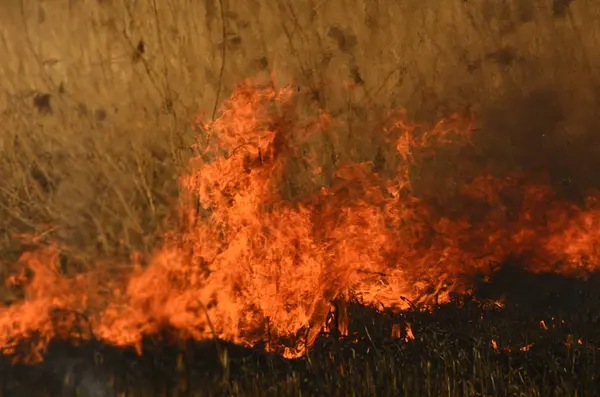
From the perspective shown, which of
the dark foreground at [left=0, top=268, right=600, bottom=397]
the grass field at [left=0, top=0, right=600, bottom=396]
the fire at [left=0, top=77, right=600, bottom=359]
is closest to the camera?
the dark foreground at [left=0, top=268, right=600, bottom=397]

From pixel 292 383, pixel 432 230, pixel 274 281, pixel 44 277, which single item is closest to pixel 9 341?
pixel 44 277

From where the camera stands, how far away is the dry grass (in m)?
5.65

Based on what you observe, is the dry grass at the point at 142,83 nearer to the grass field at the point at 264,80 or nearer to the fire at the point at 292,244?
the grass field at the point at 264,80

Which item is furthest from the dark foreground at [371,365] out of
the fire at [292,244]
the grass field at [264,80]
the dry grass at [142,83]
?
the dry grass at [142,83]

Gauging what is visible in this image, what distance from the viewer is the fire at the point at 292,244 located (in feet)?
16.0

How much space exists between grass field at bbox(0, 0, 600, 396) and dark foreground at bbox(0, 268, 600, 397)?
34 millimetres

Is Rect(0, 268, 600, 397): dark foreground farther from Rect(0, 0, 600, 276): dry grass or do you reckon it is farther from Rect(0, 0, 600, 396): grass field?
Rect(0, 0, 600, 276): dry grass

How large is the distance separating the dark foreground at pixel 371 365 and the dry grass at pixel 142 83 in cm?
109

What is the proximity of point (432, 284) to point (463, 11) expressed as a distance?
2.13 metres

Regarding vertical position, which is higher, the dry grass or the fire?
the dry grass

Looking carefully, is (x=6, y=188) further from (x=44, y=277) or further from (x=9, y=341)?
(x=9, y=341)

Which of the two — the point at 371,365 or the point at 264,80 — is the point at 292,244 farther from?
the point at 264,80

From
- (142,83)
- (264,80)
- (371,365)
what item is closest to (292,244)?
(371,365)

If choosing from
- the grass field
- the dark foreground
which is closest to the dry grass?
the grass field
